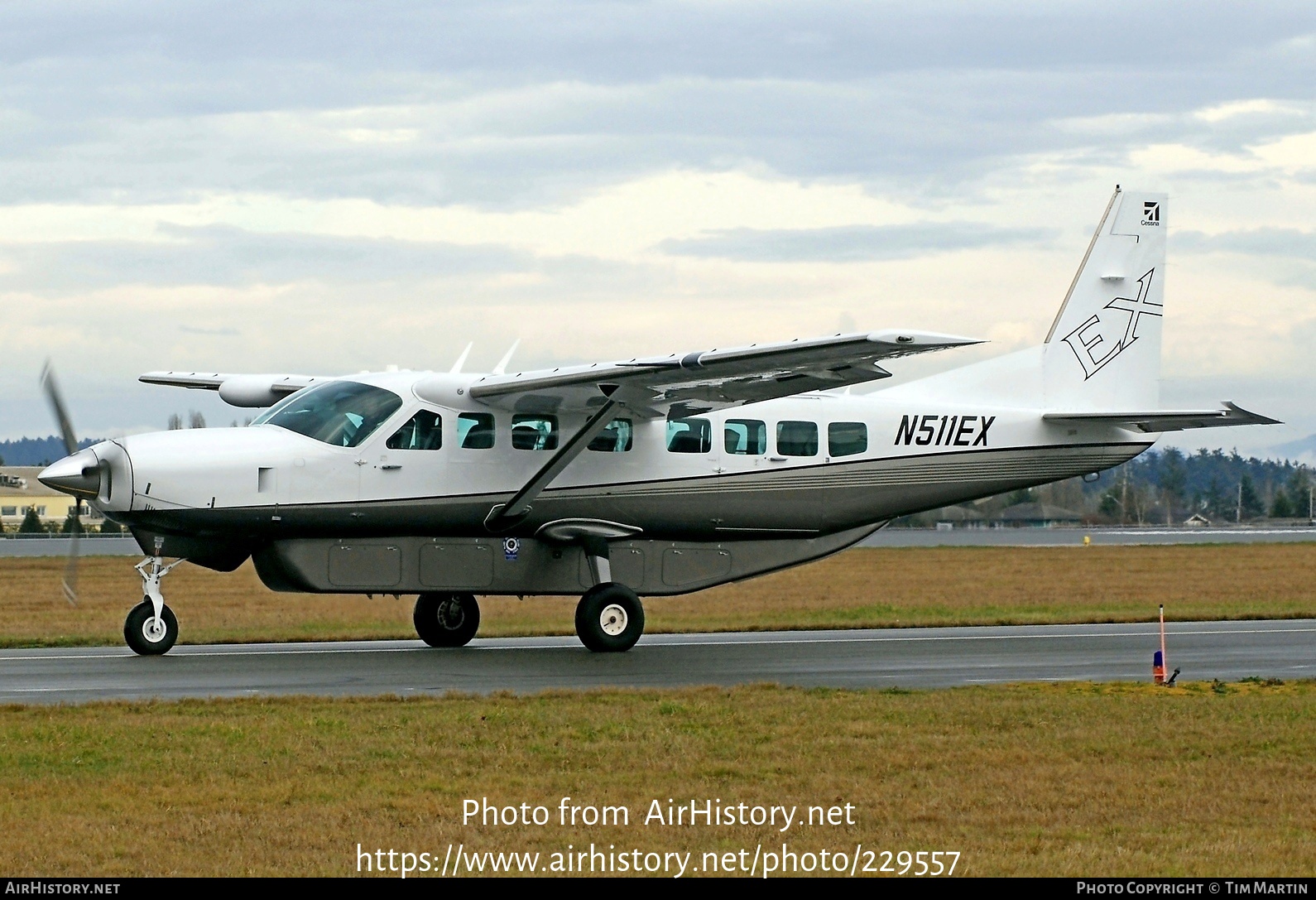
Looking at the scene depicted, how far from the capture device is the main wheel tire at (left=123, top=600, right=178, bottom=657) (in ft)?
60.9

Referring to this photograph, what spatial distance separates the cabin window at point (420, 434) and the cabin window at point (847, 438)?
5.56 m

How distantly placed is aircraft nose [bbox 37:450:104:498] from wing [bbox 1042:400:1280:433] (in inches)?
513

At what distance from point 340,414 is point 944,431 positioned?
861 centimetres

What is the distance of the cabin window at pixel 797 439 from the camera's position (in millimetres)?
21516

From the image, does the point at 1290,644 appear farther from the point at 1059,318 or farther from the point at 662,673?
the point at 662,673

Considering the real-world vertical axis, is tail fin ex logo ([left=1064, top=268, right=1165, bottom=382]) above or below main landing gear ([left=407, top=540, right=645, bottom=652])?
above

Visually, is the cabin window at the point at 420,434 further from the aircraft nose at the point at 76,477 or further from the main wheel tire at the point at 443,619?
the aircraft nose at the point at 76,477

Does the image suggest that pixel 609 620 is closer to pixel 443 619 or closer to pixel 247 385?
pixel 443 619

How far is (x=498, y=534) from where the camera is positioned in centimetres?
1998

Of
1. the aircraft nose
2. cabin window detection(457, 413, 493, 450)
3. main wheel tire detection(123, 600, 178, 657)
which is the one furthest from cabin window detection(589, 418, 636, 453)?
the aircraft nose

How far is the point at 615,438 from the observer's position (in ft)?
66.7

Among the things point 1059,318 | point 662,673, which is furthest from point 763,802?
point 1059,318

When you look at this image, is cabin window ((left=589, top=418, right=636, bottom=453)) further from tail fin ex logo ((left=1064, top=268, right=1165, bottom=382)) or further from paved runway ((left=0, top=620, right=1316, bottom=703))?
tail fin ex logo ((left=1064, top=268, right=1165, bottom=382))

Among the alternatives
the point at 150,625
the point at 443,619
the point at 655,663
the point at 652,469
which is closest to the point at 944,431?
the point at 652,469
